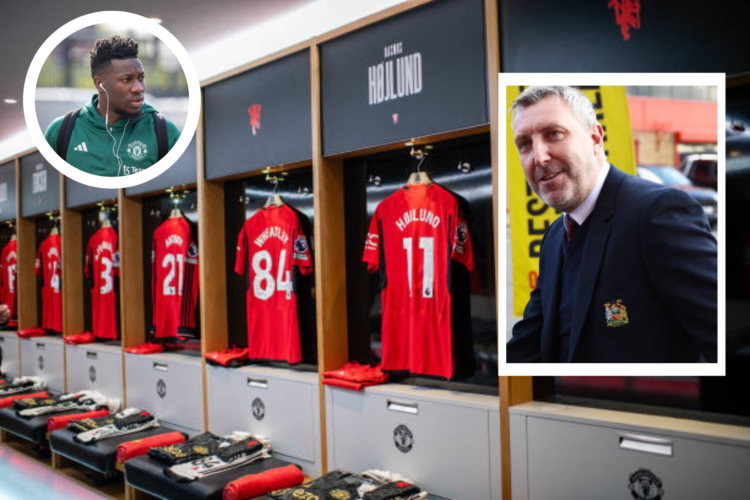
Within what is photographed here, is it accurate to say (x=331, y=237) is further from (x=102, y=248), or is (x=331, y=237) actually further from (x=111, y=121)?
(x=102, y=248)

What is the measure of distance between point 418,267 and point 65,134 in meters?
2.10

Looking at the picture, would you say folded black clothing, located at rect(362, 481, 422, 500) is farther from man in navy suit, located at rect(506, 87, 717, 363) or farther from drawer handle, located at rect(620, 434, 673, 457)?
man in navy suit, located at rect(506, 87, 717, 363)

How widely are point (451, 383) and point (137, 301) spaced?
298 cm

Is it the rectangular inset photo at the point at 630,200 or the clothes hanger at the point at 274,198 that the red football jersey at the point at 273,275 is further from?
the rectangular inset photo at the point at 630,200

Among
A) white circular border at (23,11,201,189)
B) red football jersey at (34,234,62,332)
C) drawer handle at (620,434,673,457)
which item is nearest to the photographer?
white circular border at (23,11,201,189)

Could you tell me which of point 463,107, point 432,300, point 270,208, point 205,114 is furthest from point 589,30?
point 205,114

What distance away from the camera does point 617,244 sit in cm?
164

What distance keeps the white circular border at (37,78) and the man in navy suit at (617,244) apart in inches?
36.0

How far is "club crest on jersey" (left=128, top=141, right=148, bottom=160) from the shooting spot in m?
1.04

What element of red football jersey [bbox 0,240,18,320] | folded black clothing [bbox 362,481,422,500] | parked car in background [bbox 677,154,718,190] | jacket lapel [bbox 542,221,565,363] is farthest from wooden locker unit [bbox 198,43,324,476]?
red football jersey [bbox 0,240,18,320]

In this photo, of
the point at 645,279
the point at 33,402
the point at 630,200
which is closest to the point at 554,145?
the point at 630,200

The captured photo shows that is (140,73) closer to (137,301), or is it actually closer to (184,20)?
(184,20)

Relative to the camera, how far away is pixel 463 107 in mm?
2576

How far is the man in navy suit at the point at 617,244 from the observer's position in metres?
1.50
